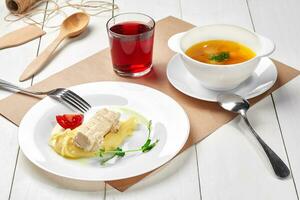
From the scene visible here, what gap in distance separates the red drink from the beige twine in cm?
38

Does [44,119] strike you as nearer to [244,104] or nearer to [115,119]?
[115,119]

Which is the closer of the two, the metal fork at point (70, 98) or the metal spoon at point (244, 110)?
the metal spoon at point (244, 110)

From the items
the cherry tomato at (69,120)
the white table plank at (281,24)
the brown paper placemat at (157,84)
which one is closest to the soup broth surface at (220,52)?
the brown paper placemat at (157,84)

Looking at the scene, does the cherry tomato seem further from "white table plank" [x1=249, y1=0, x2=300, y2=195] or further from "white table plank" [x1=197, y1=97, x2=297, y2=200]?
"white table plank" [x1=249, y1=0, x2=300, y2=195]

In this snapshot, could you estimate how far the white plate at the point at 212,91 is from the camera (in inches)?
55.8

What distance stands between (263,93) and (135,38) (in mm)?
363

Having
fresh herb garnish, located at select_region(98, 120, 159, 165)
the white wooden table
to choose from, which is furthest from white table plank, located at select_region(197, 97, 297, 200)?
fresh herb garnish, located at select_region(98, 120, 159, 165)

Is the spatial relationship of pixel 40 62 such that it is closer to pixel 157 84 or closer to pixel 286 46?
pixel 157 84

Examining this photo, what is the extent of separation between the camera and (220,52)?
1453 millimetres

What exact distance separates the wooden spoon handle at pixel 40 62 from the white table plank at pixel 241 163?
56 centimetres

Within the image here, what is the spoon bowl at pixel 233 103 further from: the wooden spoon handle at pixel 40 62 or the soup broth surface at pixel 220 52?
the wooden spoon handle at pixel 40 62

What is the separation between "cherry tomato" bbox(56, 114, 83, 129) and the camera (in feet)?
4.27

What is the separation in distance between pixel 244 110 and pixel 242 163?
160 millimetres

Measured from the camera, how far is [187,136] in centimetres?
124
